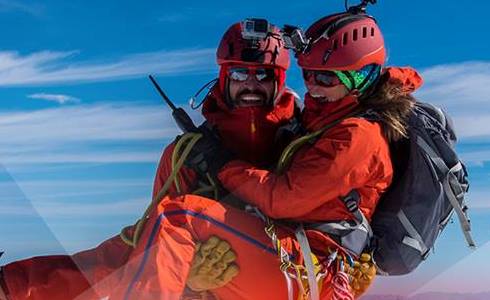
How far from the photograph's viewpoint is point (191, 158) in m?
6.68

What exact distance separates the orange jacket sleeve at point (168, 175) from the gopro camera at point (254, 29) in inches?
45.1

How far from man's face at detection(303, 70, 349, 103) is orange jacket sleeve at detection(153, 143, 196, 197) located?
124cm

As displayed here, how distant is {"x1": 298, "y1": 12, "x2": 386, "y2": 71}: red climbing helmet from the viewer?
6492mm

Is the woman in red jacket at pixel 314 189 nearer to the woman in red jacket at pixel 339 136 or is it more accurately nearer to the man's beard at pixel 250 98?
the woman in red jacket at pixel 339 136

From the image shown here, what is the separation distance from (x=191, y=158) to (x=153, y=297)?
137 cm

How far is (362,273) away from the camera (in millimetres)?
6738

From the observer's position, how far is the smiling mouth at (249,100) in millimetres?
7066

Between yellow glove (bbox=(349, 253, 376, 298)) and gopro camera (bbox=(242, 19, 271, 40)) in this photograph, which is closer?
yellow glove (bbox=(349, 253, 376, 298))

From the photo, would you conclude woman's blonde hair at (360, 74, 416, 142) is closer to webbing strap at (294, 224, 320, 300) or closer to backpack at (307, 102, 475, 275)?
backpack at (307, 102, 475, 275)

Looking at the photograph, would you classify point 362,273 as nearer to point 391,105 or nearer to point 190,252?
point 391,105

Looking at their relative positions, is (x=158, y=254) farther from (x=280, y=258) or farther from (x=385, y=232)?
Result: (x=385, y=232)

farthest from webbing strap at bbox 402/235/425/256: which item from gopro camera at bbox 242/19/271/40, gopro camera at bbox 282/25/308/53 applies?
gopro camera at bbox 242/19/271/40

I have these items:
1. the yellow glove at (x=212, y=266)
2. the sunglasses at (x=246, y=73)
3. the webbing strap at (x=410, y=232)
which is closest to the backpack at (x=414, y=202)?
the webbing strap at (x=410, y=232)

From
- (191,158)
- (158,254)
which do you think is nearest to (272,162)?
(191,158)
